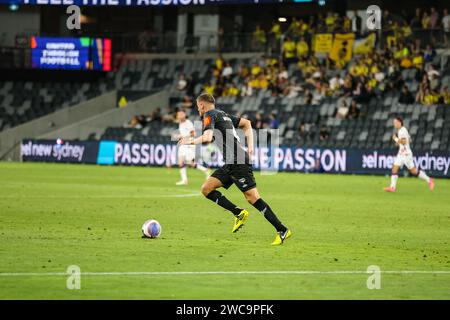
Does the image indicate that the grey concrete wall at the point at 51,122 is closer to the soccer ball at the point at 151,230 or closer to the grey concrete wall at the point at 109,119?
the grey concrete wall at the point at 109,119

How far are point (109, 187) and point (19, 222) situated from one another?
10.9 metres

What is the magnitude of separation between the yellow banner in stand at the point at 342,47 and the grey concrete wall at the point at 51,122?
12993 millimetres

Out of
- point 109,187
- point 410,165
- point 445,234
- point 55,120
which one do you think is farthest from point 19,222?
point 55,120

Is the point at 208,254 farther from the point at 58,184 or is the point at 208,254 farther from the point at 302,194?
the point at 58,184

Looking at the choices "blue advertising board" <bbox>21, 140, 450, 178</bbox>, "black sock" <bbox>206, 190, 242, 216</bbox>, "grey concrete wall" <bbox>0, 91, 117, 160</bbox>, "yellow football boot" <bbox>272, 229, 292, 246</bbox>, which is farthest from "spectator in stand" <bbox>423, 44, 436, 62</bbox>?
"yellow football boot" <bbox>272, 229, 292, 246</bbox>

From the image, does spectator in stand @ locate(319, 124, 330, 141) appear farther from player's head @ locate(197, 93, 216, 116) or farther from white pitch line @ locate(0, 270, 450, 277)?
white pitch line @ locate(0, 270, 450, 277)

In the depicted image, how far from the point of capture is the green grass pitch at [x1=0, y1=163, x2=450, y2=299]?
34.2 ft

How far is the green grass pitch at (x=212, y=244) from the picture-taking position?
1041 centimetres

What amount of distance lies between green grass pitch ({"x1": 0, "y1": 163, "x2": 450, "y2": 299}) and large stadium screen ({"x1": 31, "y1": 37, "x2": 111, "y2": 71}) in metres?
23.8

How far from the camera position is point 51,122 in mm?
50969

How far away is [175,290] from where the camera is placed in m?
10.2

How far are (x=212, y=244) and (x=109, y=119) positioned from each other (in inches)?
1417

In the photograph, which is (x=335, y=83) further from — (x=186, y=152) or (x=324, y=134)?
(x=186, y=152)

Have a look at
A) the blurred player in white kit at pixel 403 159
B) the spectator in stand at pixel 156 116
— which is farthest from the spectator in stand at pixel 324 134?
the blurred player in white kit at pixel 403 159
